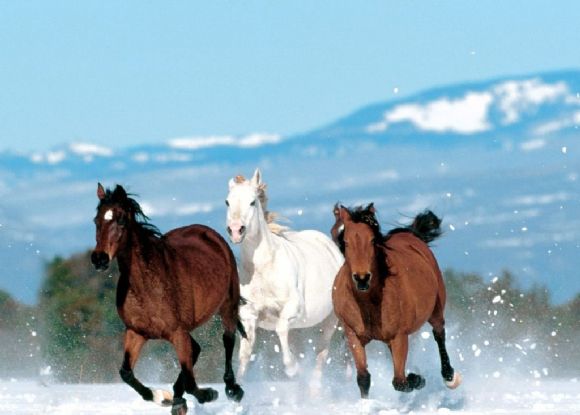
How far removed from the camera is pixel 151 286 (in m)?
12.8

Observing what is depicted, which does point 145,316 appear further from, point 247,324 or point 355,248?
point 247,324

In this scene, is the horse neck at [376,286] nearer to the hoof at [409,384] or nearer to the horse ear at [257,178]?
the hoof at [409,384]

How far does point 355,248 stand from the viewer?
12.9 m

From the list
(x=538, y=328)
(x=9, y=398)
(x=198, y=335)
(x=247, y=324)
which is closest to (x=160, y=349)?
(x=198, y=335)

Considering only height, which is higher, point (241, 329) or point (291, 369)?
point (241, 329)

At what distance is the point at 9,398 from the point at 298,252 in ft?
11.9

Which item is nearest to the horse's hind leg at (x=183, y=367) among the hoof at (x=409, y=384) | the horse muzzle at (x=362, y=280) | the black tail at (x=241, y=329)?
the horse muzzle at (x=362, y=280)

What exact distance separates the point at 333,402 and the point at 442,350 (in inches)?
45.1

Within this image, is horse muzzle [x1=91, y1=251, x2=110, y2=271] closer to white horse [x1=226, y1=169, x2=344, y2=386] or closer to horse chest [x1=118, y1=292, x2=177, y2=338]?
horse chest [x1=118, y1=292, x2=177, y2=338]

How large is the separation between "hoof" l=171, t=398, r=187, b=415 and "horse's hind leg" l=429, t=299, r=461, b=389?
334 cm

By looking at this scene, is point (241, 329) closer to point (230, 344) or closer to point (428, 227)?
point (230, 344)

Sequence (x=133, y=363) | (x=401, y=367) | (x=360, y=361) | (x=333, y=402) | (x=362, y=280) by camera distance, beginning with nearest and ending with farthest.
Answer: (x=362, y=280)
(x=133, y=363)
(x=401, y=367)
(x=360, y=361)
(x=333, y=402)

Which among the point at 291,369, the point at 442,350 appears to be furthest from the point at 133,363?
the point at 442,350

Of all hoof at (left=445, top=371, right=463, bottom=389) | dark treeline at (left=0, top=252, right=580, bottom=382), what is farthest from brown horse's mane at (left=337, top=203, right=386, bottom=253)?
dark treeline at (left=0, top=252, right=580, bottom=382)
